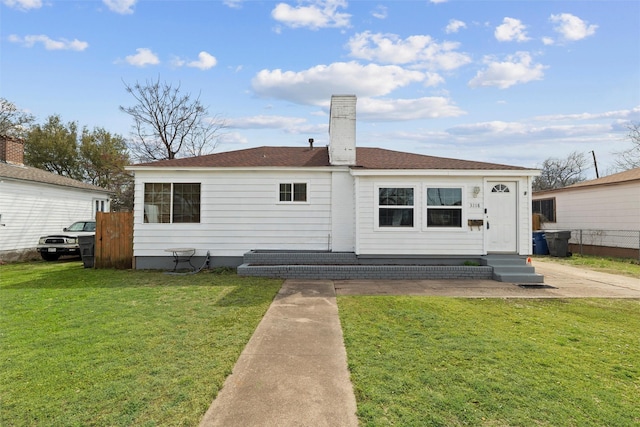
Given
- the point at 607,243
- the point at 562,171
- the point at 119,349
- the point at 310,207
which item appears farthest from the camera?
the point at 562,171

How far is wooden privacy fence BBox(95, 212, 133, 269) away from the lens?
10.8 m

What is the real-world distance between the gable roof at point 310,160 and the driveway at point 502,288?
11.1 feet

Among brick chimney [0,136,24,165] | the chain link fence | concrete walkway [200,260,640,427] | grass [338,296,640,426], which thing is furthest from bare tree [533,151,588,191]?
brick chimney [0,136,24,165]

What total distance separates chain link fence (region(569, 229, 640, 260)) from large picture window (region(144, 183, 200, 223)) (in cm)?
1679

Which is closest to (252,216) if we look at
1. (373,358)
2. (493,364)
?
(373,358)

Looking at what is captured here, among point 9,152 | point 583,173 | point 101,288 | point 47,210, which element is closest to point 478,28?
point 101,288

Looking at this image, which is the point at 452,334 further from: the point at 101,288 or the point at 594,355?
the point at 101,288

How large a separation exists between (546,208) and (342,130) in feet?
47.6

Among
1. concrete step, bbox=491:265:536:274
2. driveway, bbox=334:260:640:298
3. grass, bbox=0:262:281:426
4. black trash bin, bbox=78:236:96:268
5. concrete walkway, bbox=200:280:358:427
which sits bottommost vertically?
concrete walkway, bbox=200:280:358:427

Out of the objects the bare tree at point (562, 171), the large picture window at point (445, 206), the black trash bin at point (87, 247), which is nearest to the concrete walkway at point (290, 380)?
the large picture window at point (445, 206)

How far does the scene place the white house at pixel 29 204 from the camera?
42.1 feet

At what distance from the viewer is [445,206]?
9.74m

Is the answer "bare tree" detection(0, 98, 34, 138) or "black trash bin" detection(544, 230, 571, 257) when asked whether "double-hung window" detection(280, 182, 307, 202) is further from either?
"bare tree" detection(0, 98, 34, 138)

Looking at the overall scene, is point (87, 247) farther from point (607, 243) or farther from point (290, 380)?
point (607, 243)
